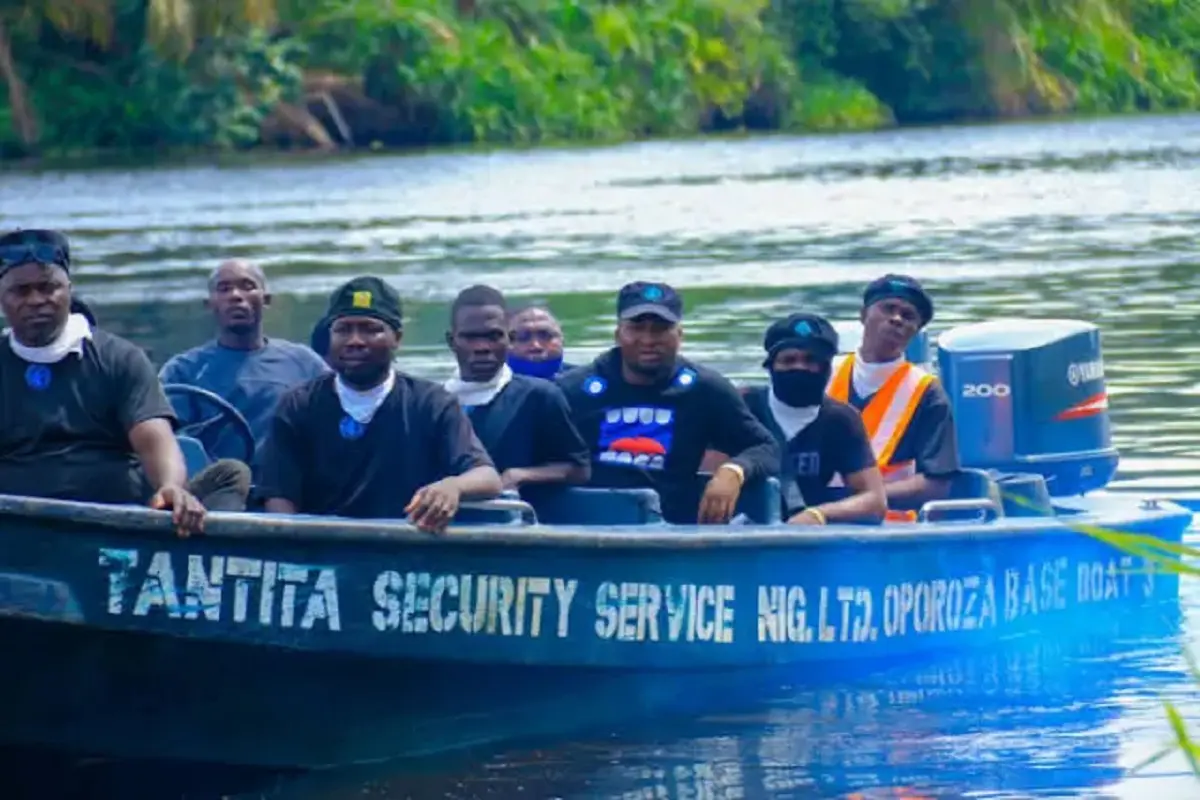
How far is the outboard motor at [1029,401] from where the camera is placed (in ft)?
40.1

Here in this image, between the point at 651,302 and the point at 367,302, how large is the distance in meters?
1.30

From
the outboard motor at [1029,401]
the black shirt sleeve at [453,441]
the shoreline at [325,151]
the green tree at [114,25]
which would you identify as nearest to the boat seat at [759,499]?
the black shirt sleeve at [453,441]

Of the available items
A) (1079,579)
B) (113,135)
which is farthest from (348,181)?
(1079,579)

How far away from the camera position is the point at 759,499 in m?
10.5

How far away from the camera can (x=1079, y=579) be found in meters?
11.5

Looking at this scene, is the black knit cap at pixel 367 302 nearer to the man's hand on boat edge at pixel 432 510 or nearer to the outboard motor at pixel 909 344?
the man's hand on boat edge at pixel 432 510

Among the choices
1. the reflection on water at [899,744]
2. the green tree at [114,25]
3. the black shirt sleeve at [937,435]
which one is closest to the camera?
the reflection on water at [899,744]

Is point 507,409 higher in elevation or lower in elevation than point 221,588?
higher

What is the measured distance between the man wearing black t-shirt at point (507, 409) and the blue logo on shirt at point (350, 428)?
626 millimetres

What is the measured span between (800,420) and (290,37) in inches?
2373

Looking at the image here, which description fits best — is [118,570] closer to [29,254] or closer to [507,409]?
[29,254]

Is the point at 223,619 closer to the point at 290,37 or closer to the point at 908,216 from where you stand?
the point at 908,216

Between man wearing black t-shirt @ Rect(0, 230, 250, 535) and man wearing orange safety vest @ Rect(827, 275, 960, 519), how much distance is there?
10.1 feet

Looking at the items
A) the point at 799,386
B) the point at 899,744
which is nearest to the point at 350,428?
the point at 799,386
